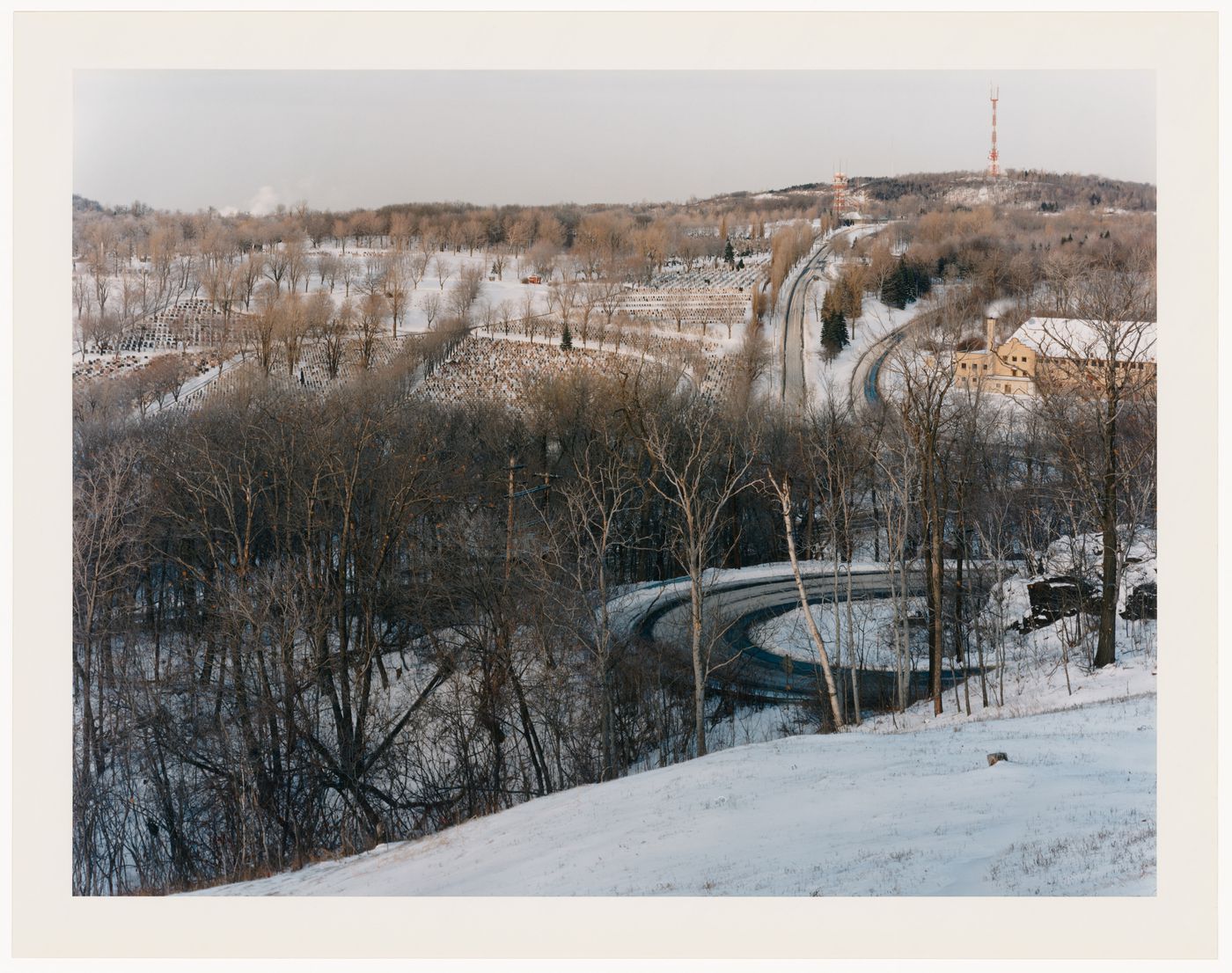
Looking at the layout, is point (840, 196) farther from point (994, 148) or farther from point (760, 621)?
point (760, 621)

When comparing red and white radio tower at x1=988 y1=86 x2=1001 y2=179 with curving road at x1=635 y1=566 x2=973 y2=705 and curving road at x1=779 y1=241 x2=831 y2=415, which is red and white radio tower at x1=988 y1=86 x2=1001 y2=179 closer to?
curving road at x1=779 y1=241 x2=831 y2=415

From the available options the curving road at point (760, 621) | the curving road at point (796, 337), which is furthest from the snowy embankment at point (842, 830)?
the curving road at point (796, 337)

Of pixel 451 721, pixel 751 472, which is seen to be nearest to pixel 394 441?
pixel 451 721

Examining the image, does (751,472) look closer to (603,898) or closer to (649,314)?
(649,314)

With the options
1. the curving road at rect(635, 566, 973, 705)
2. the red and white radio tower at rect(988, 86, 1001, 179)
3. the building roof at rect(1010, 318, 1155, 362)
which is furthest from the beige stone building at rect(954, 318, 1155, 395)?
the curving road at rect(635, 566, 973, 705)

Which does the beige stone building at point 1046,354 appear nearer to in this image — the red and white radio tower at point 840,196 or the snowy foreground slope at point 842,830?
the red and white radio tower at point 840,196
